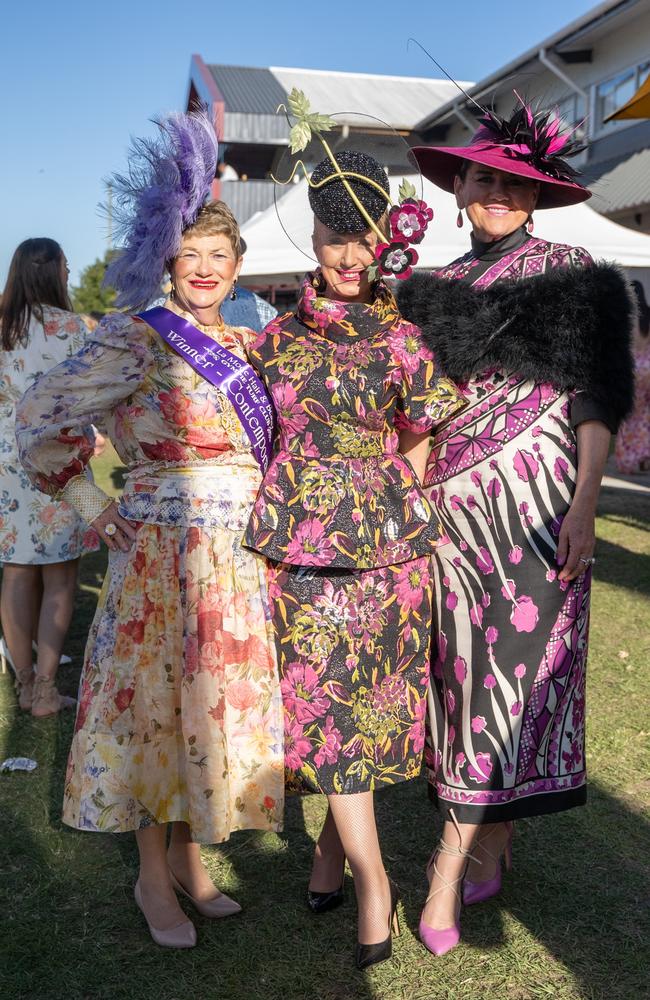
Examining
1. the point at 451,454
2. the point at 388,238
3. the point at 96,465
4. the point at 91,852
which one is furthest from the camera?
the point at 96,465

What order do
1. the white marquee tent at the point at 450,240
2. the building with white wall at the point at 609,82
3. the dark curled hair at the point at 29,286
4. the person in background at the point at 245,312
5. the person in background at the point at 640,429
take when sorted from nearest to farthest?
the dark curled hair at the point at 29,286
the person in background at the point at 245,312
the white marquee tent at the point at 450,240
the person in background at the point at 640,429
the building with white wall at the point at 609,82

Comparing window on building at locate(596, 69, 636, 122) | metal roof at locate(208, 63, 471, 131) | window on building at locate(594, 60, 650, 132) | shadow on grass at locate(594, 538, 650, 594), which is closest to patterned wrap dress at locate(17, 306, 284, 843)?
shadow on grass at locate(594, 538, 650, 594)

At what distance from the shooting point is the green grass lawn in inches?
92.6

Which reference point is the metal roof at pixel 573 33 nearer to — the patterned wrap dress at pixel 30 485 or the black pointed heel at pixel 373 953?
the patterned wrap dress at pixel 30 485

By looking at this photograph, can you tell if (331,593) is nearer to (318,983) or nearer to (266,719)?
(266,719)

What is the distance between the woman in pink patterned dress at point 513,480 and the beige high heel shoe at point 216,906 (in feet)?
1.83

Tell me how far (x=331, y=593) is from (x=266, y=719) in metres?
0.38

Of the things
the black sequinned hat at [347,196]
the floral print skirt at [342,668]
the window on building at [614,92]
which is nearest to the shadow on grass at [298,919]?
the floral print skirt at [342,668]

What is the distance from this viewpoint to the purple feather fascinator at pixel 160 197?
7.60ft

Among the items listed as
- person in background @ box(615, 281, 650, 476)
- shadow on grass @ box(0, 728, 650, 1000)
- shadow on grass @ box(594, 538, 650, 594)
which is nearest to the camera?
shadow on grass @ box(0, 728, 650, 1000)

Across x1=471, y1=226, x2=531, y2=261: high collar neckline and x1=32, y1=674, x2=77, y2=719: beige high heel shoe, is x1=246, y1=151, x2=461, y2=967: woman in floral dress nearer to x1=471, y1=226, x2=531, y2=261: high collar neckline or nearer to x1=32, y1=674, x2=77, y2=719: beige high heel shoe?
x1=471, y1=226, x2=531, y2=261: high collar neckline

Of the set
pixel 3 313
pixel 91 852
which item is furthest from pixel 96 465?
pixel 91 852

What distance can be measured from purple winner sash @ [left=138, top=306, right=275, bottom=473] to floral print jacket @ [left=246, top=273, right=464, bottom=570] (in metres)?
0.04

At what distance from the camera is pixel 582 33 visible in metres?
13.1
